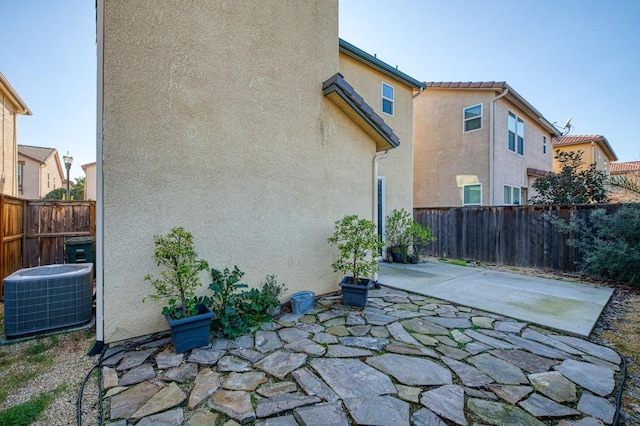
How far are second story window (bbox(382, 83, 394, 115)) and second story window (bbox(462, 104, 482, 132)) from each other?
4849mm

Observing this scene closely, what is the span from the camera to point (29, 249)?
652cm

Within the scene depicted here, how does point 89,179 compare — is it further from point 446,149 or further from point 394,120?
point 446,149

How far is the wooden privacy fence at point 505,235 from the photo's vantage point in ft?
25.8

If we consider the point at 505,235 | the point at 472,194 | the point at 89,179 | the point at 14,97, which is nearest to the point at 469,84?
the point at 472,194

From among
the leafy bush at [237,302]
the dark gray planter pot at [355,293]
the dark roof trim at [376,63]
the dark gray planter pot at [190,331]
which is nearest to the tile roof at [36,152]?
the dark roof trim at [376,63]

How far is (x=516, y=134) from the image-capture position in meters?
13.2

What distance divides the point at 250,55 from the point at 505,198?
40.9ft

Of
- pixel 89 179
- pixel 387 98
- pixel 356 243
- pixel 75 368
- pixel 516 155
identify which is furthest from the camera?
pixel 89 179

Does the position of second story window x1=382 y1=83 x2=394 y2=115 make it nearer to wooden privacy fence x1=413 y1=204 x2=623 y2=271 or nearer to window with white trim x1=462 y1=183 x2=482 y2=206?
wooden privacy fence x1=413 y1=204 x2=623 y2=271

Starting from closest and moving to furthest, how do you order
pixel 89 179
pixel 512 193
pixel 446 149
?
pixel 446 149 → pixel 512 193 → pixel 89 179

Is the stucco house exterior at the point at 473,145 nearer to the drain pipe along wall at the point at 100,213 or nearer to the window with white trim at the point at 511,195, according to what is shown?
the window with white trim at the point at 511,195

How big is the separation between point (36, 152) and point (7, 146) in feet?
34.0

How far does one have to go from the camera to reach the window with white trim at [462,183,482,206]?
11938mm

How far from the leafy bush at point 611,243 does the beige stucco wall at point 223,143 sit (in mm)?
6147
